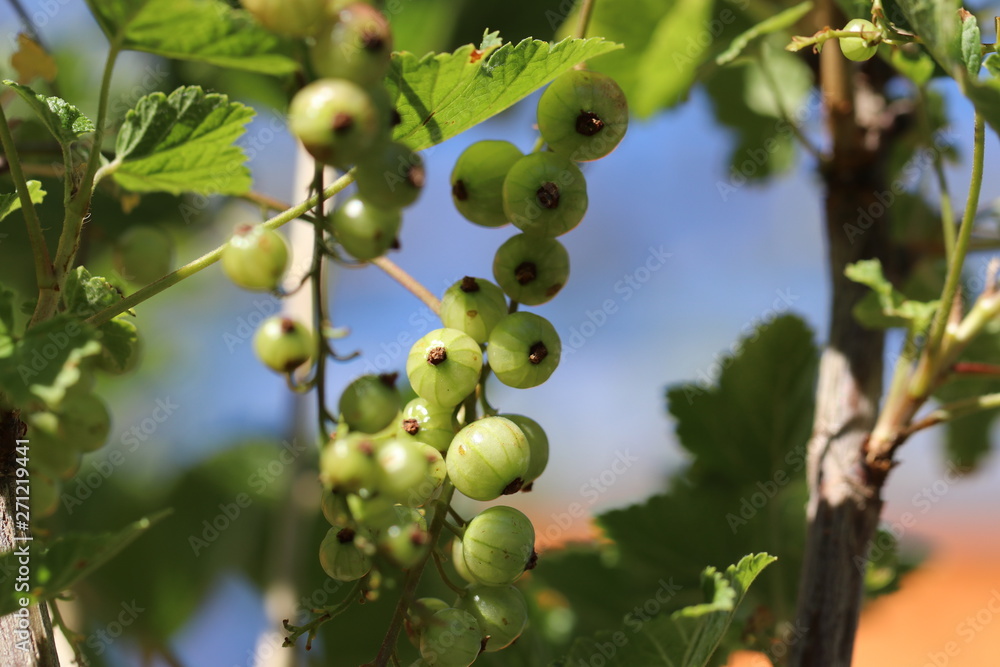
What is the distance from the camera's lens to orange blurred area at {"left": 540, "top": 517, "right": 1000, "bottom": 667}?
1.35 metres

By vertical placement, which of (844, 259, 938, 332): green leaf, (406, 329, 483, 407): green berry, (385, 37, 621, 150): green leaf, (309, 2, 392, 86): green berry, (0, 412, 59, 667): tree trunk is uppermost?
(844, 259, 938, 332): green leaf

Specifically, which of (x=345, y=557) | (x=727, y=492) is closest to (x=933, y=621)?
(x=727, y=492)

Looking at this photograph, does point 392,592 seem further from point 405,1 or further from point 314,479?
point 405,1

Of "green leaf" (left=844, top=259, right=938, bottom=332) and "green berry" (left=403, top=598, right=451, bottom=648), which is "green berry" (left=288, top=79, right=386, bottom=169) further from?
"green leaf" (left=844, top=259, right=938, bottom=332)

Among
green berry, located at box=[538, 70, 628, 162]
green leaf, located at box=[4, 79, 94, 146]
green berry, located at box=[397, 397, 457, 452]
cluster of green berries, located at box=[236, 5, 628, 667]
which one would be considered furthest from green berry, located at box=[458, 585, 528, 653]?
green leaf, located at box=[4, 79, 94, 146]

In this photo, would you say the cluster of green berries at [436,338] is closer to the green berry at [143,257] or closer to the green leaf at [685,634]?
the green leaf at [685,634]

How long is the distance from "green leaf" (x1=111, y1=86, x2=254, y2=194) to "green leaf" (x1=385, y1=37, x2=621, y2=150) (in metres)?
0.14

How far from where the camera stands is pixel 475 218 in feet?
2.15

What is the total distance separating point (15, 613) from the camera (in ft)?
1.75

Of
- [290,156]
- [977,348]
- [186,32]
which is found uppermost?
[290,156]

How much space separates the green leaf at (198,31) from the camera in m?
0.48

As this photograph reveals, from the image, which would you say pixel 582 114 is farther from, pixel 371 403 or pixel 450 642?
pixel 450 642

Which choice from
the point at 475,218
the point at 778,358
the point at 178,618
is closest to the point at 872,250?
the point at 778,358

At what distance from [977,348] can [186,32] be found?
1058 millimetres
